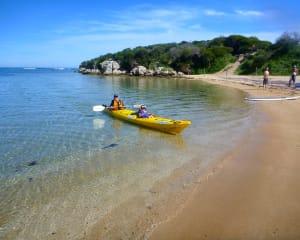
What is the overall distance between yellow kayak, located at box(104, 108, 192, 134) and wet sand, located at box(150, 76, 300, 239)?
302cm

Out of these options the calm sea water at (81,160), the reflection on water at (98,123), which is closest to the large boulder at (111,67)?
the calm sea water at (81,160)

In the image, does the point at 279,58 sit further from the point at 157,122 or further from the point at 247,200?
the point at 247,200

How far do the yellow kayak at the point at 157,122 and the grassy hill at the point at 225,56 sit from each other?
1493 inches

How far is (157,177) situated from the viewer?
9828 millimetres

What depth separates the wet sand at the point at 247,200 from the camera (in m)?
6.67

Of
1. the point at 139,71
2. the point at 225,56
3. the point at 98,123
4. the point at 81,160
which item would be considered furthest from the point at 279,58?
the point at 81,160

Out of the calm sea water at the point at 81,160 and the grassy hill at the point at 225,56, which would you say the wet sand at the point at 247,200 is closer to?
the calm sea water at the point at 81,160

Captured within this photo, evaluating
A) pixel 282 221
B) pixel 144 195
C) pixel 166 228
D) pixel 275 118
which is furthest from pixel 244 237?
pixel 275 118

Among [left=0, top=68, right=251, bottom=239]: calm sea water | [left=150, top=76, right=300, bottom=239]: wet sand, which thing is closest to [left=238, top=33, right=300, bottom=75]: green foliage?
[left=0, top=68, right=251, bottom=239]: calm sea water

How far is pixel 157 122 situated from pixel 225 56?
56018 millimetres

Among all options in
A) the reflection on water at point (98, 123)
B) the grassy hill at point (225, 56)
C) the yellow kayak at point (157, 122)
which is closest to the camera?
the yellow kayak at point (157, 122)

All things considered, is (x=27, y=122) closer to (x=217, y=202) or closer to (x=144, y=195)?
(x=144, y=195)

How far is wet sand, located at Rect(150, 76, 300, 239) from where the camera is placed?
21.9 feet

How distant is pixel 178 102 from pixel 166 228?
2107cm
